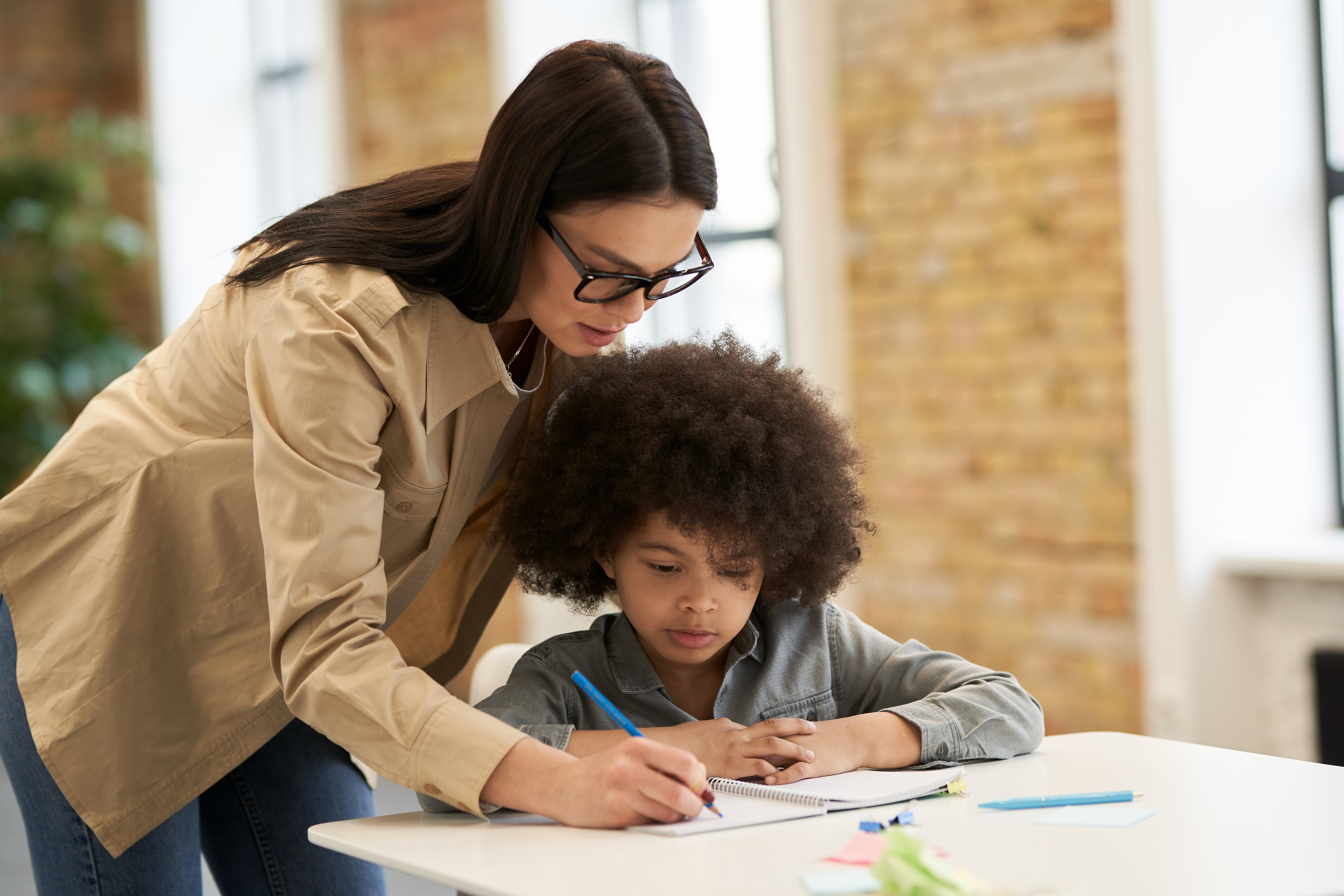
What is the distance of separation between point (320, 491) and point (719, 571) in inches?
18.3

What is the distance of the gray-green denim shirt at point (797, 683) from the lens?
1440 mm

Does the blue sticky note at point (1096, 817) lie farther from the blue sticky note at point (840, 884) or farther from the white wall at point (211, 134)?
the white wall at point (211, 134)

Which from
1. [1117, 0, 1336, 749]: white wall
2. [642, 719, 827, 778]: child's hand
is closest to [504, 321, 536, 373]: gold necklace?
[642, 719, 827, 778]: child's hand

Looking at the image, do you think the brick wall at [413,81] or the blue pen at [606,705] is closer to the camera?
the blue pen at [606,705]

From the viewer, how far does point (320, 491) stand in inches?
49.3

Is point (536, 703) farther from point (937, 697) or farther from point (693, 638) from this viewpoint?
point (937, 697)

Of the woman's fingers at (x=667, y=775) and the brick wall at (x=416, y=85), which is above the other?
the brick wall at (x=416, y=85)

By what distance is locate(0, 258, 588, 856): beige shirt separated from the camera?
51.7 inches

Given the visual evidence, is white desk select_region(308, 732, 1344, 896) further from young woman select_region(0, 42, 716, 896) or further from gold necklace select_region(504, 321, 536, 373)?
gold necklace select_region(504, 321, 536, 373)

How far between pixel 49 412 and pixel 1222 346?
5.77 metres

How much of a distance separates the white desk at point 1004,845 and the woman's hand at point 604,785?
0.02 meters

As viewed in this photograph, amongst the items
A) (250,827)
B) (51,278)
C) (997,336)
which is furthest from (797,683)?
(51,278)

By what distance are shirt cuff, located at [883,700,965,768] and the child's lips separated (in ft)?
0.69

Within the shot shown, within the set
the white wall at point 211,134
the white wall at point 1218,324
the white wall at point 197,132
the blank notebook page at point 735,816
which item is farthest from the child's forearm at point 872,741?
the white wall at point 197,132
